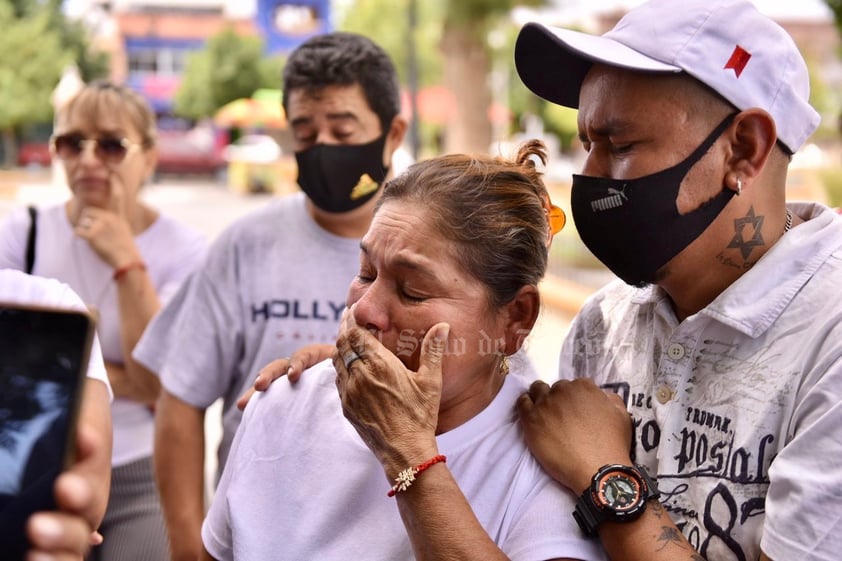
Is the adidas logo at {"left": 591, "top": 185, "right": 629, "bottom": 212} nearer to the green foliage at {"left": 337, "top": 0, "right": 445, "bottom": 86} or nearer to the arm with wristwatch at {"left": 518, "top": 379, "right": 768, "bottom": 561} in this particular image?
the arm with wristwatch at {"left": 518, "top": 379, "right": 768, "bottom": 561}

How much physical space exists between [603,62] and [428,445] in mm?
792

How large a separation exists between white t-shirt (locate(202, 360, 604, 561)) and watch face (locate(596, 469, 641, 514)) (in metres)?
0.08

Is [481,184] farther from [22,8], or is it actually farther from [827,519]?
[22,8]

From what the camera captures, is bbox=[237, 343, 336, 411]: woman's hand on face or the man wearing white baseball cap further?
bbox=[237, 343, 336, 411]: woman's hand on face

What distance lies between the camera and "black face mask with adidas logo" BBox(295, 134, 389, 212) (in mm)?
2961

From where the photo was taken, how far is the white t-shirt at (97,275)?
127 inches

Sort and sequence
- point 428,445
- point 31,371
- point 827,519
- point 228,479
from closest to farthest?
point 31,371, point 827,519, point 428,445, point 228,479

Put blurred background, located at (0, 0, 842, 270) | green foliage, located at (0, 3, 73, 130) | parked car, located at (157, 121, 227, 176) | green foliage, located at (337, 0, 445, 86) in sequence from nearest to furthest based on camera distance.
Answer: blurred background, located at (0, 0, 842, 270) → green foliage, located at (0, 3, 73, 130) → green foliage, located at (337, 0, 445, 86) → parked car, located at (157, 121, 227, 176)

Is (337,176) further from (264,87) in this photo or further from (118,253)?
(264,87)

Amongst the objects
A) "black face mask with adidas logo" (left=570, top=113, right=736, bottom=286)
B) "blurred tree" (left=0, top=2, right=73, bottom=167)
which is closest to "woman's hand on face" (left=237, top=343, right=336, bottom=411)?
"black face mask with adidas logo" (left=570, top=113, right=736, bottom=286)

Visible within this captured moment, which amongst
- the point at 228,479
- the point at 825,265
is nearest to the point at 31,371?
the point at 228,479

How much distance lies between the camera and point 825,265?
1828mm

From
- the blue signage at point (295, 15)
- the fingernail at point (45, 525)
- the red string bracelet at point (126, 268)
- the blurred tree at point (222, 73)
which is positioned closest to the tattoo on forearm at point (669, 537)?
the fingernail at point (45, 525)

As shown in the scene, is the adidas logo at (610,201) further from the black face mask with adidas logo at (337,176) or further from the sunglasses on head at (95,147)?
the sunglasses on head at (95,147)
